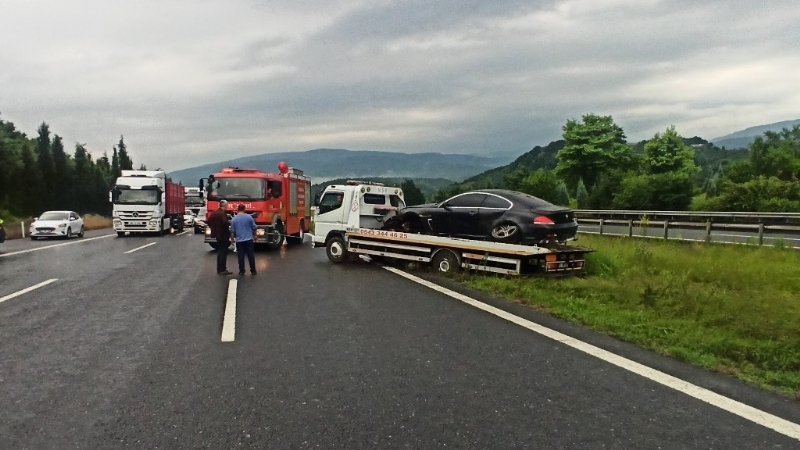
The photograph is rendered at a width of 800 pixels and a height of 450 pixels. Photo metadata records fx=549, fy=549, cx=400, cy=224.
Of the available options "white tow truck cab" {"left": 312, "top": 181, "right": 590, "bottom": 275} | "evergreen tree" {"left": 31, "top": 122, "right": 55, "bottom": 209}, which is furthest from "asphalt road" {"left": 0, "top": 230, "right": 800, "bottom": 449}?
"evergreen tree" {"left": 31, "top": 122, "right": 55, "bottom": 209}

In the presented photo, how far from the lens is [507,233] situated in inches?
491

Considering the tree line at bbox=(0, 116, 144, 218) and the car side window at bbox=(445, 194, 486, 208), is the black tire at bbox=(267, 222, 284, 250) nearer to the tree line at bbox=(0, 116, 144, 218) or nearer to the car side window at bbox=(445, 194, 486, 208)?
the car side window at bbox=(445, 194, 486, 208)

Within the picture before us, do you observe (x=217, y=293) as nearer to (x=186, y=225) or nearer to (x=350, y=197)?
(x=350, y=197)

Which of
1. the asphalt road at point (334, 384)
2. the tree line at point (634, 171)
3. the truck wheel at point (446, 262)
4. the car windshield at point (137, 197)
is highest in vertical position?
the tree line at point (634, 171)

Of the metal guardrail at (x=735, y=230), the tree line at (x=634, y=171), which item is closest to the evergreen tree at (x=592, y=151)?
the tree line at (x=634, y=171)

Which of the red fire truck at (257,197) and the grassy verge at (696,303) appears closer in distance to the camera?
the grassy verge at (696,303)

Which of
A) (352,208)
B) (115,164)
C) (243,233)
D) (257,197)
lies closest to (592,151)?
(257,197)

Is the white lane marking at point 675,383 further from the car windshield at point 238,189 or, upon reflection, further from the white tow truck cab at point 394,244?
the car windshield at point 238,189

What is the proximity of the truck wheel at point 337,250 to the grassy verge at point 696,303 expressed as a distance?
479 centimetres

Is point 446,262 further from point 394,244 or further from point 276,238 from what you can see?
point 276,238

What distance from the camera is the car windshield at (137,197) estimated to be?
2780cm

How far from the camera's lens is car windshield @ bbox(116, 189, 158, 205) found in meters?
27.8

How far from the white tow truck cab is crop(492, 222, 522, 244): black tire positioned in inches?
25.3

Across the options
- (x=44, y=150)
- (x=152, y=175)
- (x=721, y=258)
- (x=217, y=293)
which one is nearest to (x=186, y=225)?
(x=152, y=175)
